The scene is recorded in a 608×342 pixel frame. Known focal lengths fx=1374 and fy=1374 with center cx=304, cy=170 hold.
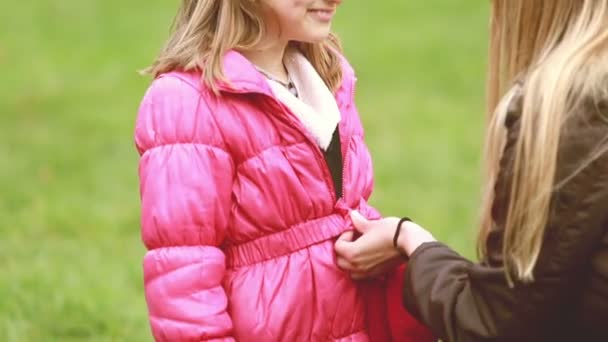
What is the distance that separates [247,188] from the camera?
301 centimetres

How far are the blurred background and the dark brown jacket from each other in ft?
1.75

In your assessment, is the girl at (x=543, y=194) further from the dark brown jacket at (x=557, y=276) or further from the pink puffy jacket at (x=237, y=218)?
the pink puffy jacket at (x=237, y=218)

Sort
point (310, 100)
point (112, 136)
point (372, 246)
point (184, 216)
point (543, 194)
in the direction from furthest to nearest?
1. point (112, 136)
2. point (310, 100)
3. point (372, 246)
4. point (184, 216)
5. point (543, 194)

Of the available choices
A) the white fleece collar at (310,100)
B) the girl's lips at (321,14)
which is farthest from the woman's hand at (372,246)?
the girl's lips at (321,14)

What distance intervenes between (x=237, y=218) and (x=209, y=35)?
0.43 meters

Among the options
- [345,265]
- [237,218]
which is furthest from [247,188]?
[345,265]

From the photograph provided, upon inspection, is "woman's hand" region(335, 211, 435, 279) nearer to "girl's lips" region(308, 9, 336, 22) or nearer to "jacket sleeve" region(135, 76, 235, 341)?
"jacket sleeve" region(135, 76, 235, 341)

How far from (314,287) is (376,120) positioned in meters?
5.28

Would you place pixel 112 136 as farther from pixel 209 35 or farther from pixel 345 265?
pixel 345 265

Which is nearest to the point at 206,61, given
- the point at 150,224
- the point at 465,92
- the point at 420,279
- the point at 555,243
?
the point at 150,224

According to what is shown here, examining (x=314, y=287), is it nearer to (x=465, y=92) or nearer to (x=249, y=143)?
(x=249, y=143)

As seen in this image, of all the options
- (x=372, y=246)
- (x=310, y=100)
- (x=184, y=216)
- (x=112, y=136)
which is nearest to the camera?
(x=184, y=216)

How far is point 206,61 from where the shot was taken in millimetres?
3045

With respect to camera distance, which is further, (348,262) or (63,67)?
(63,67)
